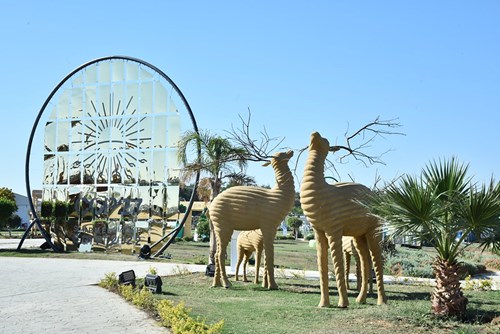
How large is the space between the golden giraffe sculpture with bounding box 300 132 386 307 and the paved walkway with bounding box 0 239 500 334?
299 cm

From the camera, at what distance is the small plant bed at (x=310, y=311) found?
24.6 feet

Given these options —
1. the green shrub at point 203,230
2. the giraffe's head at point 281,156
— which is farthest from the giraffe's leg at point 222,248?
the green shrub at point 203,230

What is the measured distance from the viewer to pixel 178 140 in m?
21.9

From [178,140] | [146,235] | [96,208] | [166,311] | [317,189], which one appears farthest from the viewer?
[96,208]

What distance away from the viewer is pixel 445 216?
766 centimetres

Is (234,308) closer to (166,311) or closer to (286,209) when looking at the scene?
(166,311)

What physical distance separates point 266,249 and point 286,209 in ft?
3.27

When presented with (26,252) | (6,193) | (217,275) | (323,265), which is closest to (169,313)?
(323,265)

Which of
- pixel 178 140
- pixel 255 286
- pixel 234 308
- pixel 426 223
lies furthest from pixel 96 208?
pixel 426 223

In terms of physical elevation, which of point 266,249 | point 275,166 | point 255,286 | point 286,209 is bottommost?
point 255,286

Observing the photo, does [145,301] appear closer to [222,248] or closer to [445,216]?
[222,248]

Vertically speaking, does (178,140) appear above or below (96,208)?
above

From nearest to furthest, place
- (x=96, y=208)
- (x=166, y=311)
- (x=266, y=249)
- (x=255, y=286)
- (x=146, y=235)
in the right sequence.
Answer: (x=166, y=311)
(x=266, y=249)
(x=255, y=286)
(x=146, y=235)
(x=96, y=208)

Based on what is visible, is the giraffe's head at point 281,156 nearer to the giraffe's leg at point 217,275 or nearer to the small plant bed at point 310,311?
the giraffe's leg at point 217,275
